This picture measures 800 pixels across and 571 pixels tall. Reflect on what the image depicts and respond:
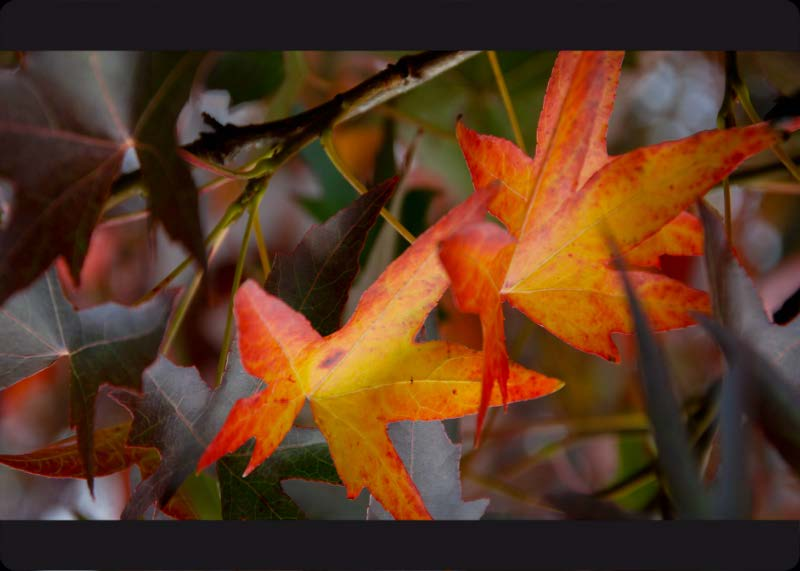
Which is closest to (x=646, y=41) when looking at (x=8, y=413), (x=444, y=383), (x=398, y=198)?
(x=444, y=383)

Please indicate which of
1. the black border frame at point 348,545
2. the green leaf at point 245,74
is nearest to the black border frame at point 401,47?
the black border frame at point 348,545

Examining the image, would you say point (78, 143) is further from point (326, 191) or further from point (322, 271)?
point (326, 191)

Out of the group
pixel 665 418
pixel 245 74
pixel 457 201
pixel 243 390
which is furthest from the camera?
pixel 457 201

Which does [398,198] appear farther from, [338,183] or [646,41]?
[646,41]

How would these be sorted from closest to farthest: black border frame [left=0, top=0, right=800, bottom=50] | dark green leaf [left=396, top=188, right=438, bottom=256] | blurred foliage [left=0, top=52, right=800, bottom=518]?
black border frame [left=0, top=0, right=800, bottom=50], blurred foliage [left=0, top=52, right=800, bottom=518], dark green leaf [left=396, top=188, right=438, bottom=256]

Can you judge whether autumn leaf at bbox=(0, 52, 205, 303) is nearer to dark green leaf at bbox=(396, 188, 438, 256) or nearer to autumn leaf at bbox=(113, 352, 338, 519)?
autumn leaf at bbox=(113, 352, 338, 519)

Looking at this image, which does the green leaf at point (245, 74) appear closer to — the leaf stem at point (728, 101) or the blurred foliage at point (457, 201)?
the blurred foliage at point (457, 201)

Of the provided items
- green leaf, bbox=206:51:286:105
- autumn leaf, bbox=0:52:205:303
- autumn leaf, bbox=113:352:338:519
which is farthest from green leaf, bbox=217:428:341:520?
green leaf, bbox=206:51:286:105

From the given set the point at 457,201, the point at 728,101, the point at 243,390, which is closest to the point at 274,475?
the point at 243,390
